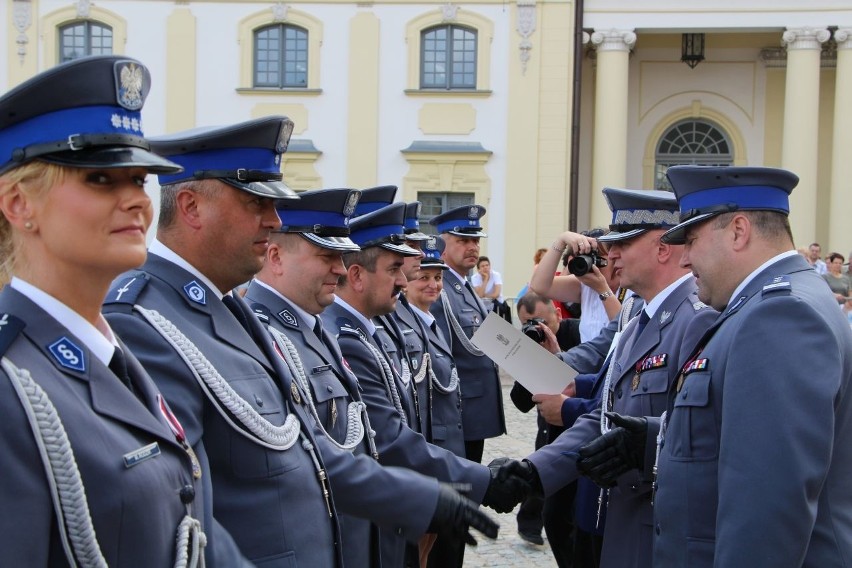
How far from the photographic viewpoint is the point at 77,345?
1999 mm

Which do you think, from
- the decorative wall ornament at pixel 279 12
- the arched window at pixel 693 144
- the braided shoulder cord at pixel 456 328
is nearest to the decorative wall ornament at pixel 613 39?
the arched window at pixel 693 144

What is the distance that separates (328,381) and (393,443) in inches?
23.5

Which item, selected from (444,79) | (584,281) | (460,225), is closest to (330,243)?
(584,281)

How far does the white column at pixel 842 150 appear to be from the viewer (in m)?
21.6

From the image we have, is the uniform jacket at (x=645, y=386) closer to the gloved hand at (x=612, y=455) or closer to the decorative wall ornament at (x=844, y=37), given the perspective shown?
the gloved hand at (x=612, y=455)

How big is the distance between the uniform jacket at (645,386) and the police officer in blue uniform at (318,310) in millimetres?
929

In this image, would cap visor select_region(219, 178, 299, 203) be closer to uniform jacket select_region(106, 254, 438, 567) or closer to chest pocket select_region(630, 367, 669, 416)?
uniform jacket select_region(106, 254, 438, 567)

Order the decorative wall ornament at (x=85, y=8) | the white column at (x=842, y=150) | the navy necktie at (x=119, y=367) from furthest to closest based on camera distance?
the decorative wall ornament at (x=85, y=8)
the white column at (x=842, y=150)
the navy necktie at (x=119, y=367)

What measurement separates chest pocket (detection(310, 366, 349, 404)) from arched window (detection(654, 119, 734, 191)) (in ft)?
68.4

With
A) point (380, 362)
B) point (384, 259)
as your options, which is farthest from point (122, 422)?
point (384, 259)

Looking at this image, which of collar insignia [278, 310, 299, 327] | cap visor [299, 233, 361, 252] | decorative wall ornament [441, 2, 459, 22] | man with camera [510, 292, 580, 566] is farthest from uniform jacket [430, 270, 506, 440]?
decorative wall ornament [441, 2, 459, 22]

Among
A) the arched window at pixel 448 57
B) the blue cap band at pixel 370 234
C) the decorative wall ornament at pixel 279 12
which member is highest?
the decorative wall ornament at pixel 279 12

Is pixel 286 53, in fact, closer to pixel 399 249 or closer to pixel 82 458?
pixel 399 249

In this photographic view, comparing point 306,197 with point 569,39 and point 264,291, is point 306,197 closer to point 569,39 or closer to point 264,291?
point 264,291
